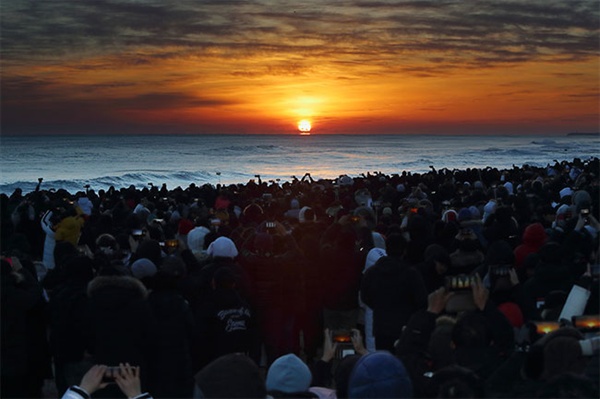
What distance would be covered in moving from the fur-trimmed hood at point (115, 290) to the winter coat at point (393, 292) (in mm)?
2217

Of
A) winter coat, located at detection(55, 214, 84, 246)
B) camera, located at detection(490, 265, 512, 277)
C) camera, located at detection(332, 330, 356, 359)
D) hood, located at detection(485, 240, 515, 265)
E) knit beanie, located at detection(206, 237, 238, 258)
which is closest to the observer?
camera, located at detection(332, 330, 356, 359)

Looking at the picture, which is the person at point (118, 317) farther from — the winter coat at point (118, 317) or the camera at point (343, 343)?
the camera at point (343, 343)

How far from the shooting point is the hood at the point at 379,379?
4105mm

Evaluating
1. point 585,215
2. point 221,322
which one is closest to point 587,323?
point 221,322

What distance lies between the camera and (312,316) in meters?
8.41

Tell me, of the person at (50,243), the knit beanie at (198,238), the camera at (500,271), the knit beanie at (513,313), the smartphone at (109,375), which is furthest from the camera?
the person at (50,243)

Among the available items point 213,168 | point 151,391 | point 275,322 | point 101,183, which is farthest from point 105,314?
point 213,168

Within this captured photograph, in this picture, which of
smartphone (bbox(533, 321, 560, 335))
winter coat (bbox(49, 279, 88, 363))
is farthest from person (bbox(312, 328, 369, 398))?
winter coat (bbox(49, 279, 88, 363))

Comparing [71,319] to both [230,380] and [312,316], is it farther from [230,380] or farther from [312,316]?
[312,316]

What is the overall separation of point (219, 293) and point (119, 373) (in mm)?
1958

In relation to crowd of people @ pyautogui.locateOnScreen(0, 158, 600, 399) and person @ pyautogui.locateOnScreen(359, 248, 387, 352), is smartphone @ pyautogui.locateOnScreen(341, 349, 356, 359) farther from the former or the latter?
person @ pyautogui.locateOnScreen(359, 248, 387, 352)

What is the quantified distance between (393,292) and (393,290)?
0.02m

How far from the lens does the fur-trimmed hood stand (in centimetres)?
548

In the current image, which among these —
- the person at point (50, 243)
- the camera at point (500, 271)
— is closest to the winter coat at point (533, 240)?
the camera at point (500, 271)
